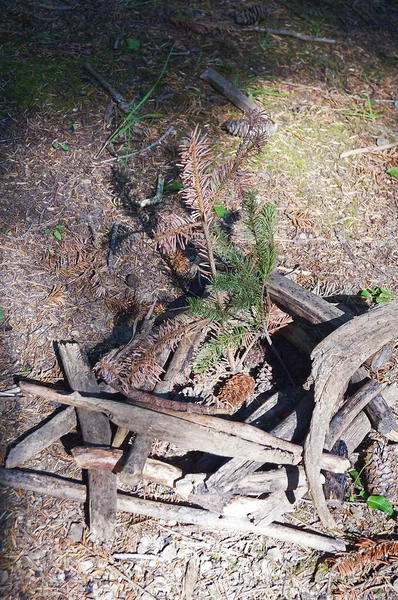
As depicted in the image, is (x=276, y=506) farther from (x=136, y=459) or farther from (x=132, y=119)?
(x=132, y=119)

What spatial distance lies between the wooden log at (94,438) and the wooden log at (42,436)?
2.8 inches

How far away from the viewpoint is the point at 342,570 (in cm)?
288

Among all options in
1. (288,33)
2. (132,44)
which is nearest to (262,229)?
(132,44)

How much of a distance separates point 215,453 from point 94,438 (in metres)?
0.66

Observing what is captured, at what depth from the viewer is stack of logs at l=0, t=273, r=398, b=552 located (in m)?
2.90

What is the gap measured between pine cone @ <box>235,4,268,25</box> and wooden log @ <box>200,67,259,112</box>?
935 mm

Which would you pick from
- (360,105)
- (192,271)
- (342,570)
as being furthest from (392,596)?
(360,105)

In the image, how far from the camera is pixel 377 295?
13.4 ft

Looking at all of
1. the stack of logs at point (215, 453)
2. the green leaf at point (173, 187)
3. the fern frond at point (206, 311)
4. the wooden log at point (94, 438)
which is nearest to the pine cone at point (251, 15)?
the green leaf at point (173, 187)

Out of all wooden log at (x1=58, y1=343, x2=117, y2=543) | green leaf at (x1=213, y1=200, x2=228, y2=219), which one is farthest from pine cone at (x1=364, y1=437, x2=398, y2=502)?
green leaf at (x1=213, y1=200, x2=228, y2=219)

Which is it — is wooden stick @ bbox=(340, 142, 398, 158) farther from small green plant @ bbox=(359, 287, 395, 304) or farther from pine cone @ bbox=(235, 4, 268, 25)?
pine cone @ bbox=(235, 4, 268, 25)

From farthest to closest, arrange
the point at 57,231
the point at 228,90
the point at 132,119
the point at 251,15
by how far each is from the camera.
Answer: the point at 251,15 → the point at 228,90 → the point at 132,119 → the point at 57,231

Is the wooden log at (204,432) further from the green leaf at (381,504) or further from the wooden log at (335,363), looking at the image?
the green leaf at (381,504)

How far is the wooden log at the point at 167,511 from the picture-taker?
9.57 feet
